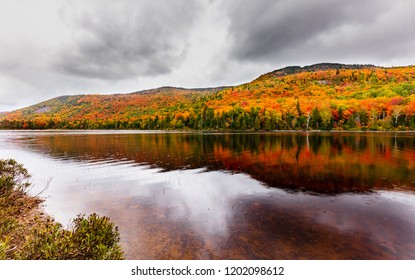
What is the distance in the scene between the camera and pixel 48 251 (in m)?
6.62

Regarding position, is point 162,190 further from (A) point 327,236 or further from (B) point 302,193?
(A) point 327,236

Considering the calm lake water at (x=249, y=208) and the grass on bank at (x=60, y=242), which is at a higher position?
the grass on bank at (x=60, y=242)

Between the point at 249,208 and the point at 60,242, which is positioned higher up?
the point at 60,242

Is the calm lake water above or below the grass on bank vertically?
below

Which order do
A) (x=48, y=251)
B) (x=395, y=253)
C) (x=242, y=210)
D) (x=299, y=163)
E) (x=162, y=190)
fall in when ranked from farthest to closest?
(x=299, y=163) → (x=162, y=190) → (x=242, y=210) → (x=395, y=253) → (x=48, y=251)

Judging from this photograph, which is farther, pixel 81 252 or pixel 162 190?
pixel 162 190

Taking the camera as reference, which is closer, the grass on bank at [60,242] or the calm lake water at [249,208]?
the grass on bank at [60,242]

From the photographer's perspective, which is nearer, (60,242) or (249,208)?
(60,242)

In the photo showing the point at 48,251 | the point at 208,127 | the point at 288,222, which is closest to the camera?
the point at 48,251

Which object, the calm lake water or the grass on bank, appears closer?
the grass on bank

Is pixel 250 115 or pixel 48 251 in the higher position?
pixel 250 115
